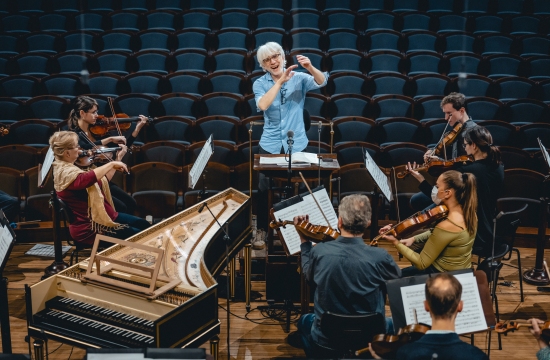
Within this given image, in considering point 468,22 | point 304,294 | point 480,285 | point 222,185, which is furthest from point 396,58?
point 480,285

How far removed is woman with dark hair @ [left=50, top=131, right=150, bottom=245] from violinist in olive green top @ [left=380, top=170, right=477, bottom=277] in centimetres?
182

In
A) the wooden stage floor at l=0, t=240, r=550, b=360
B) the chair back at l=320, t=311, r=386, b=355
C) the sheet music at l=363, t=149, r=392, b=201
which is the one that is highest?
the sheet music at l=363, t=149, r=392, b=201

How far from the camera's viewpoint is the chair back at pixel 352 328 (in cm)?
246

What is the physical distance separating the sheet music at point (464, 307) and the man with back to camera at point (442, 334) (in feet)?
1.06

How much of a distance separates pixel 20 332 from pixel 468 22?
723cm

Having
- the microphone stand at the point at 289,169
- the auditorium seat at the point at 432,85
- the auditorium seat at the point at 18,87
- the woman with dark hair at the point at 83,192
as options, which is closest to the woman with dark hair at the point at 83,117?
the woman with dark hair at the point at 83,192

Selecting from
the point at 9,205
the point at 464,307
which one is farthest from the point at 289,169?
the point at 9,205

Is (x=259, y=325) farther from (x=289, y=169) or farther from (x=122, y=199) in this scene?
(x=122, y=199)

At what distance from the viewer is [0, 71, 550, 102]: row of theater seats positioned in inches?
266

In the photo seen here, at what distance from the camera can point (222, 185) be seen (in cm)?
528

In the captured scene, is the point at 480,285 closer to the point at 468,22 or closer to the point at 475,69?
the point at 475,69

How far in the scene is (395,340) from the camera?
2264 mm

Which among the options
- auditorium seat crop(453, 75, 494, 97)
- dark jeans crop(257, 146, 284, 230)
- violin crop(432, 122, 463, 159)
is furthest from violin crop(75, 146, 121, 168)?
auditorium seat crop(453, 75, 494, 97)

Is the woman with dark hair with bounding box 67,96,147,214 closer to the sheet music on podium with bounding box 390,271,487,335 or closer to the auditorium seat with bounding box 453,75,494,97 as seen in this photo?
the sheet music on podium with bounding box 390,271,487,335
